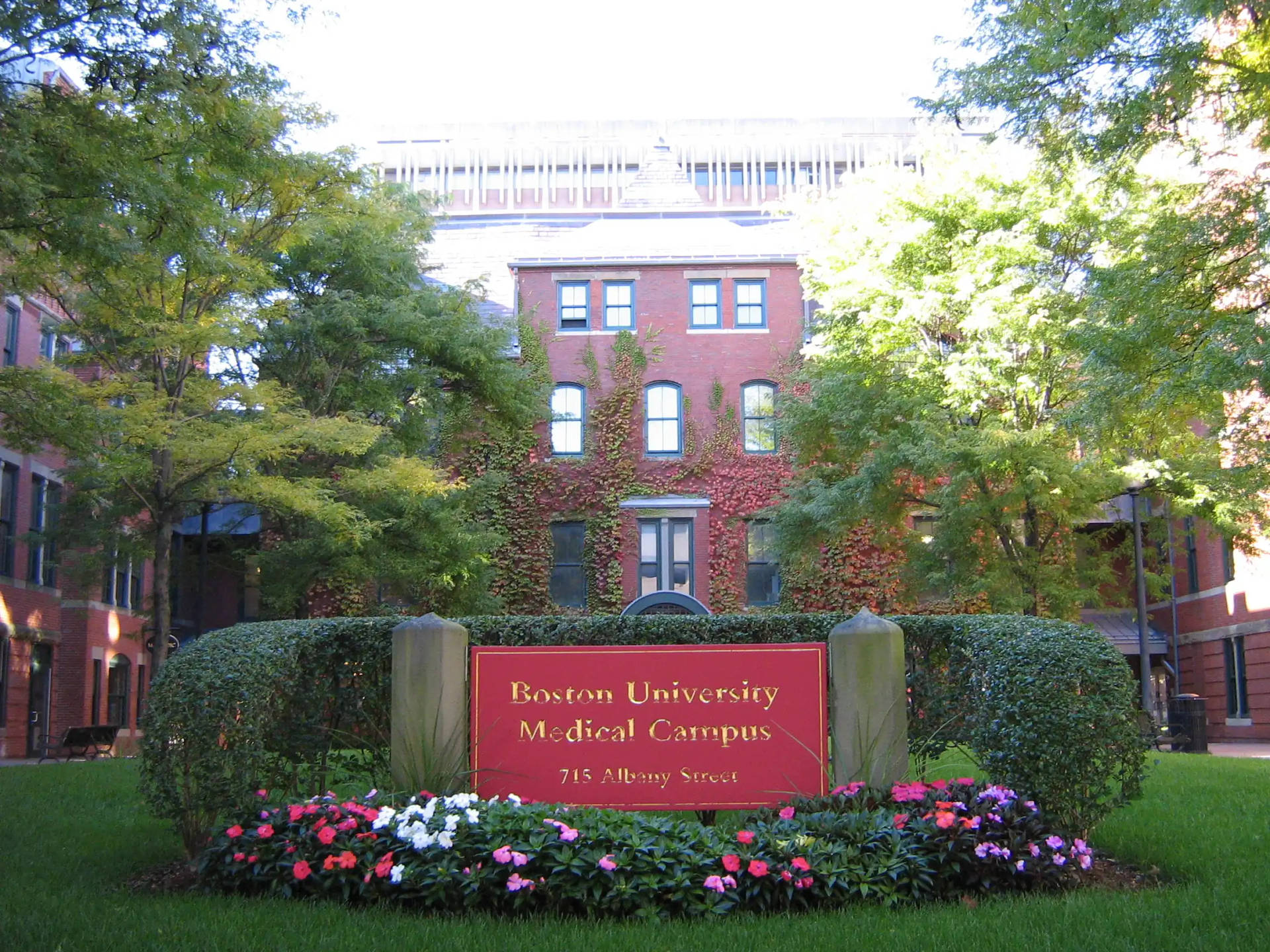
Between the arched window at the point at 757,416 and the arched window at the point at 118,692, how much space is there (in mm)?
19053

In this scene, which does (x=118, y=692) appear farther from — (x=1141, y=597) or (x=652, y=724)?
(x=652, y=724)

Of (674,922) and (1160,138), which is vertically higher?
(1160,138)

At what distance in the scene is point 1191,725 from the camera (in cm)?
2272

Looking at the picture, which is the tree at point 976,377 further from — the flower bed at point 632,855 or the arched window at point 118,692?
→ the arched window at point 118,692

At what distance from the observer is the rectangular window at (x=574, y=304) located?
36.2m

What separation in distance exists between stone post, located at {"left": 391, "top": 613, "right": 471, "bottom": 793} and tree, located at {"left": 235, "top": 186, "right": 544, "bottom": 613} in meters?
14.8

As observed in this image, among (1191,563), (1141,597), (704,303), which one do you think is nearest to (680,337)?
(704,303)

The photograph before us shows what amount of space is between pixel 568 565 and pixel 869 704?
2592cm

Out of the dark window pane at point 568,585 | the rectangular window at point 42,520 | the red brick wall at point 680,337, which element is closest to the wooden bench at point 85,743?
the rectangular window at point 42,520

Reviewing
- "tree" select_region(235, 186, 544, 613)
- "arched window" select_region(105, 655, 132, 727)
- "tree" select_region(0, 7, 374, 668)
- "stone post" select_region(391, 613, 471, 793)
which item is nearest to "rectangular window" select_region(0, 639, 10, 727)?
"tree" select_region(0, 7, 374, 668)

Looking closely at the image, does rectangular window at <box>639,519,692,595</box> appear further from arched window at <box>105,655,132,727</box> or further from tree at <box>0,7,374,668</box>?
arched window at <box>105,655,132,727</box>

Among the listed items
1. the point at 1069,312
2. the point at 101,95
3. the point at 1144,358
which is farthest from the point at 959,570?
the point at 101,95

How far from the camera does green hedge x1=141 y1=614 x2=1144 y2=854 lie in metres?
8.48

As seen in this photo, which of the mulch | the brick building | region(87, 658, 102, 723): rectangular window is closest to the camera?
the mulch
